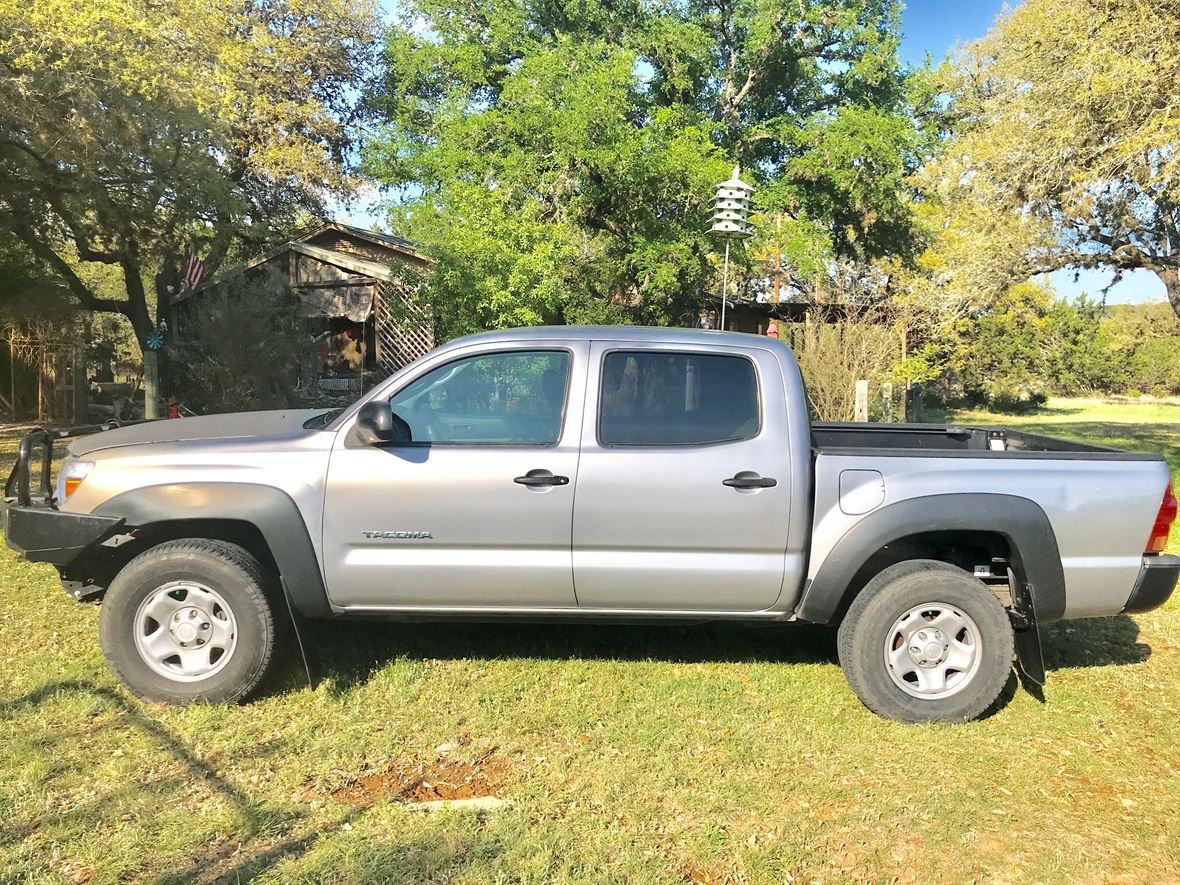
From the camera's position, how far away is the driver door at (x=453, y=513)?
400 centimetres

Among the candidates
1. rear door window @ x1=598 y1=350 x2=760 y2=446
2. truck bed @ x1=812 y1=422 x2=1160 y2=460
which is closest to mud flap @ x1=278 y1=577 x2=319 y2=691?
rear door window @ x1=598 y1=350 x2=760 y2=446

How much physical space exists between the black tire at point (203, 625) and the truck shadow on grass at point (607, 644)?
50 cm

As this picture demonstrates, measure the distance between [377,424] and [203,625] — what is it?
129cm

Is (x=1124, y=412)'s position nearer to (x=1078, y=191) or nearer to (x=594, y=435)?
(x=1078, y=191)

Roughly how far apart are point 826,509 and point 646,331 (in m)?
1.25

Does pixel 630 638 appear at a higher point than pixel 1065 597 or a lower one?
lower

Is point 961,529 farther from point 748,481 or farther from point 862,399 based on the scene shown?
point 862,399

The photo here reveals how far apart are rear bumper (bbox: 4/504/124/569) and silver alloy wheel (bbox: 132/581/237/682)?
360 mm

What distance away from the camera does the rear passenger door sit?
3990 millimetres

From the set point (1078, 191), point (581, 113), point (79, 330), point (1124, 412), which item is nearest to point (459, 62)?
point (581, 113)

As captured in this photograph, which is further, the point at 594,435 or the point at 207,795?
the point at 594,435

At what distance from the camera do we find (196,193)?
16.4 metres

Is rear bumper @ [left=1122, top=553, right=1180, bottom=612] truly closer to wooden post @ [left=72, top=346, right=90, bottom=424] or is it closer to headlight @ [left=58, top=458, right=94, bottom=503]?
headlight @ [left=58, top=458, right=94, bottom=503]

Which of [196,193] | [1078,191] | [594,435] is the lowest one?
[594,435]
